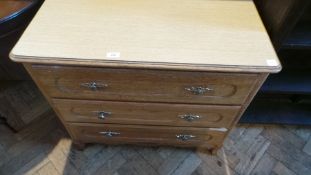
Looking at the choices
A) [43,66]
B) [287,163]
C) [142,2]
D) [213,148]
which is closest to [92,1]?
[142,2]

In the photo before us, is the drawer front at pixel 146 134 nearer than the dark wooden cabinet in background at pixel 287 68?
No

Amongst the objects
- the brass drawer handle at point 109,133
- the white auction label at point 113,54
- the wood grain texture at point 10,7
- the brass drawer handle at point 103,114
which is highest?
the white auction label at point 113,54

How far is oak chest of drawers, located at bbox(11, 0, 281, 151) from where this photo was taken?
627mm

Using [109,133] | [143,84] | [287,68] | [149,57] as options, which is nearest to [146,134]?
[109,133]

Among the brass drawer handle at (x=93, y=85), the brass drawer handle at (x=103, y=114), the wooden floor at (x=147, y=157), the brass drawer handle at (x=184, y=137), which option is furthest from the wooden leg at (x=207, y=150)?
the brass drawer handle at (x=93, y=85)

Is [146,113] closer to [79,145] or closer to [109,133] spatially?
[109,133]

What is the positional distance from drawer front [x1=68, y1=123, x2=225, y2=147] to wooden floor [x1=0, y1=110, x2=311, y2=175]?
0.43ft

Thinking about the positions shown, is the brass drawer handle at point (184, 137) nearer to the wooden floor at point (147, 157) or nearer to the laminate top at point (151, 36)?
the wooden floor at point (147, 157)

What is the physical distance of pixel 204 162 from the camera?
3.84 feet

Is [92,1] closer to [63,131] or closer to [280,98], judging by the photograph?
[63,131]

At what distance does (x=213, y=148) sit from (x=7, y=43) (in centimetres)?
116

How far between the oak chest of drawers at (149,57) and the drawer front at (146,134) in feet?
0.32

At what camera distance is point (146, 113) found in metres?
0.86

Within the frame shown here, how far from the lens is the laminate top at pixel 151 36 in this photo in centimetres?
62
